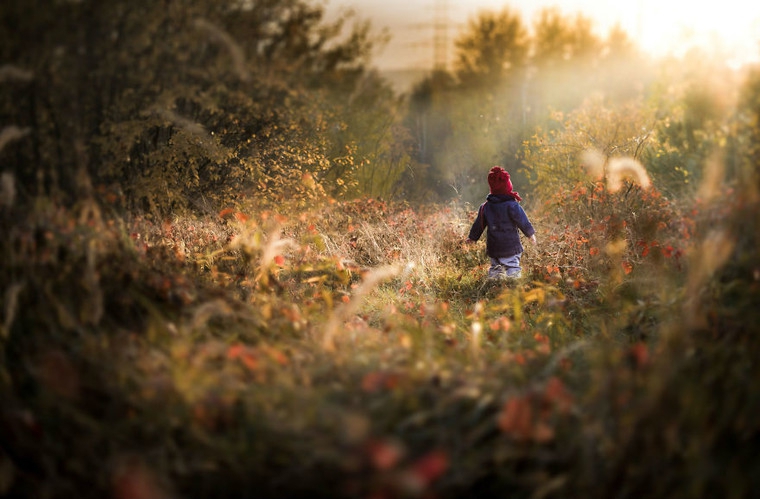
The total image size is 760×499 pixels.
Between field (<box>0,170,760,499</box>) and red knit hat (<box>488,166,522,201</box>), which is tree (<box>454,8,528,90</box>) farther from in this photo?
field (<box>0,170,760,499</box>)

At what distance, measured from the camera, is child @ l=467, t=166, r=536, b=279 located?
664 cm

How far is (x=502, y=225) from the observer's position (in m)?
6.69

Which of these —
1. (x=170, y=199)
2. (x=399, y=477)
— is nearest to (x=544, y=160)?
(x=170, y=199)

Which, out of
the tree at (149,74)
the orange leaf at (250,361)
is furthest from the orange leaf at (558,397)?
the tree at (149,74)

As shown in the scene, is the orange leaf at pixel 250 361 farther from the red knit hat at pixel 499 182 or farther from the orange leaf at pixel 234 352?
the red knit hat at pixel 499 182

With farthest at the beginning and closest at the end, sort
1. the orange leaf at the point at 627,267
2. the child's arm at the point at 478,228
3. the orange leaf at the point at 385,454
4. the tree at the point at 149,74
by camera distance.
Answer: the child's arm at the point at 478,228 < the orange leaf at the point at 627,267 < the tree at the point at 149,74 < the orange leaf at the point at 385,454

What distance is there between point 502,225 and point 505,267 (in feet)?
1.58

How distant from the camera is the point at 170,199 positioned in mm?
4531

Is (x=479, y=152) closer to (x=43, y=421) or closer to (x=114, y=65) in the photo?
(x=114, y=65)

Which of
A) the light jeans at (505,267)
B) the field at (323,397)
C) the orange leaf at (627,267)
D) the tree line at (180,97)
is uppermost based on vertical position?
the tree line at (180,97)

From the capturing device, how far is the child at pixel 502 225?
Answer: 21.8 feet

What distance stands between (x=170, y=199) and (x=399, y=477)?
3406mm

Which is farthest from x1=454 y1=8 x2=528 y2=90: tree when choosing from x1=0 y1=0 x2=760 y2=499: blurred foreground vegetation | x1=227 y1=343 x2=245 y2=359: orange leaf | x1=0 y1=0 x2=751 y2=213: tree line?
x1=227 y1=343 x2=245 y2=359: orange leaf

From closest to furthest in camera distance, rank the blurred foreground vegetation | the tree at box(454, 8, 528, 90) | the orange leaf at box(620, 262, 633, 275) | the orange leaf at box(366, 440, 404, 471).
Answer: the orange leaf at box(366, 440, 404, 471)
the blurred foreground vegetation
the orange leaf at box(620, 262, 633, 275)
the tree at box(454, 8, 528, 90)
